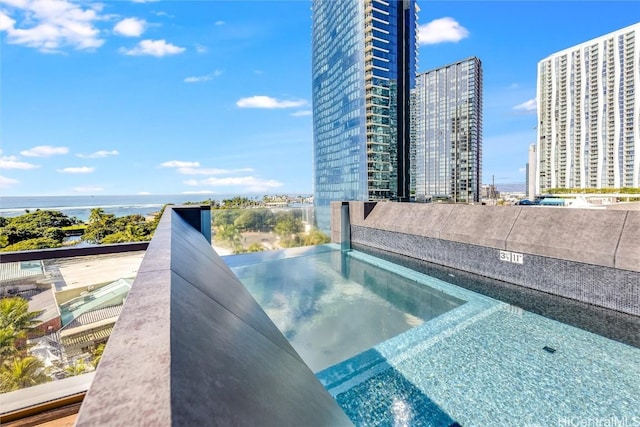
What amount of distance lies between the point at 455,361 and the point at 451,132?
43.2 m

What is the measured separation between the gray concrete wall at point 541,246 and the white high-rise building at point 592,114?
31980mm

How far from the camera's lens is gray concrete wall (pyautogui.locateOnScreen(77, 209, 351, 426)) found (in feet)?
1.29

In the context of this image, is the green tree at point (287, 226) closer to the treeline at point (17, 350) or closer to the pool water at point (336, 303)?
the pool water at point (336, 303)

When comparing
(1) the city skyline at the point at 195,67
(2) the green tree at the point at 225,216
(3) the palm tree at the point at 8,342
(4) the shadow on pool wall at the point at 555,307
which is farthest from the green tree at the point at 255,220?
(3) the palm tree at the point at 8,342

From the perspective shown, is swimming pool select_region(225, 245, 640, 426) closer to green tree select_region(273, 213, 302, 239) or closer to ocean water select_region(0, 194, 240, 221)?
green tree select_region(273, 213, 302, 239)

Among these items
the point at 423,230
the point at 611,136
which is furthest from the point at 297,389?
the point at 611,136

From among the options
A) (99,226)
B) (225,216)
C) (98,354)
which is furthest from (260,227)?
(99,226)

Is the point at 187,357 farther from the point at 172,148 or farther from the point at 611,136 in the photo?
the point at 172,148

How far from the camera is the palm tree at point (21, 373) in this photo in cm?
189

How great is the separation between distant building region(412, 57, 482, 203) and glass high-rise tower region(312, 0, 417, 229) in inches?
507

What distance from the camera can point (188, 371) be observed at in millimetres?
491

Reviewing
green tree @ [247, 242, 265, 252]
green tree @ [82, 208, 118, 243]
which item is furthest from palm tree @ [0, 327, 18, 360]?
green tree @ [82, 208, 118, 243]

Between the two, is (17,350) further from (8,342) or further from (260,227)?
(260,227)

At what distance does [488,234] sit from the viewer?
6.56m
